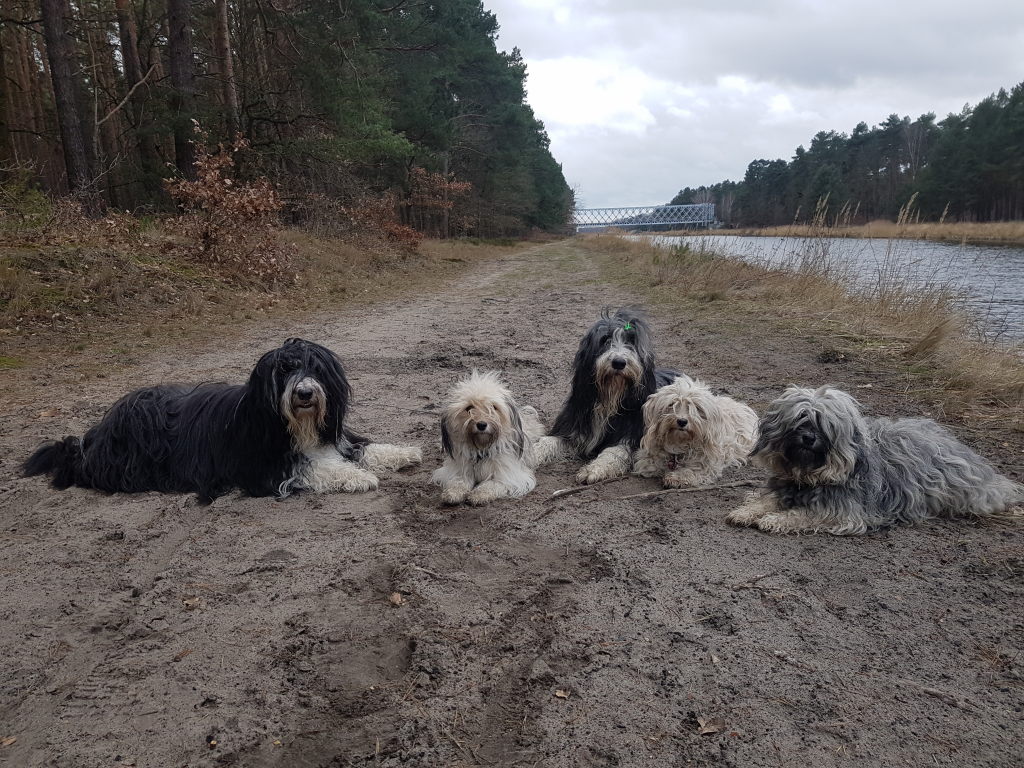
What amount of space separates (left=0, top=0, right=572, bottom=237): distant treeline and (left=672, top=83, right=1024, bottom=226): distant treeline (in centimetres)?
1337

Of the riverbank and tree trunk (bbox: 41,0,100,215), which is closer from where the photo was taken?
the riverbank

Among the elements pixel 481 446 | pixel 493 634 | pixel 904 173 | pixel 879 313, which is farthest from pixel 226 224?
pixel 904 173

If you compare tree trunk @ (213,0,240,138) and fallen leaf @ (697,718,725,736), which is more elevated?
tree trunk @ (213,0,240,138)

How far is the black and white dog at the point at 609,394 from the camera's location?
5.17 m

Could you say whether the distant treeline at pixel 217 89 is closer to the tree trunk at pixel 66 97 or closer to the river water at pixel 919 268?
the tree trunk at pixel 66 97

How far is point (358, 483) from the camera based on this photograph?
470 centimetres

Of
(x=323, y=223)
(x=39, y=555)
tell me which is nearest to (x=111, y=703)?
(x=39, y=555)

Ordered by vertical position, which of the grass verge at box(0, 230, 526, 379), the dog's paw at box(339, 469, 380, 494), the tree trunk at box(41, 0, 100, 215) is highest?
the tree trunk at box(41, 0, 100, 215)

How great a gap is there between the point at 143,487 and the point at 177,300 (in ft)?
25.3

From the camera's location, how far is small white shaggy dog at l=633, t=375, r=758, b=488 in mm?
4844

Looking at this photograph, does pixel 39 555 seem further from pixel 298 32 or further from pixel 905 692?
pixel 298 32

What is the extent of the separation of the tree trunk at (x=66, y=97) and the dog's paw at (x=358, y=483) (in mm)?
12504

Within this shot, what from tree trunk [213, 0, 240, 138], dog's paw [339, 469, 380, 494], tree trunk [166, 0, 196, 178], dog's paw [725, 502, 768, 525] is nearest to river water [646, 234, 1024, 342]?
dog's paw [725, 502, 768, 525]

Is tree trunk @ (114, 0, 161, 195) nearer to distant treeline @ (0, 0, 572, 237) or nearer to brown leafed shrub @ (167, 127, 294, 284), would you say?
distant treeline @ (0, 0, 572, 237)
